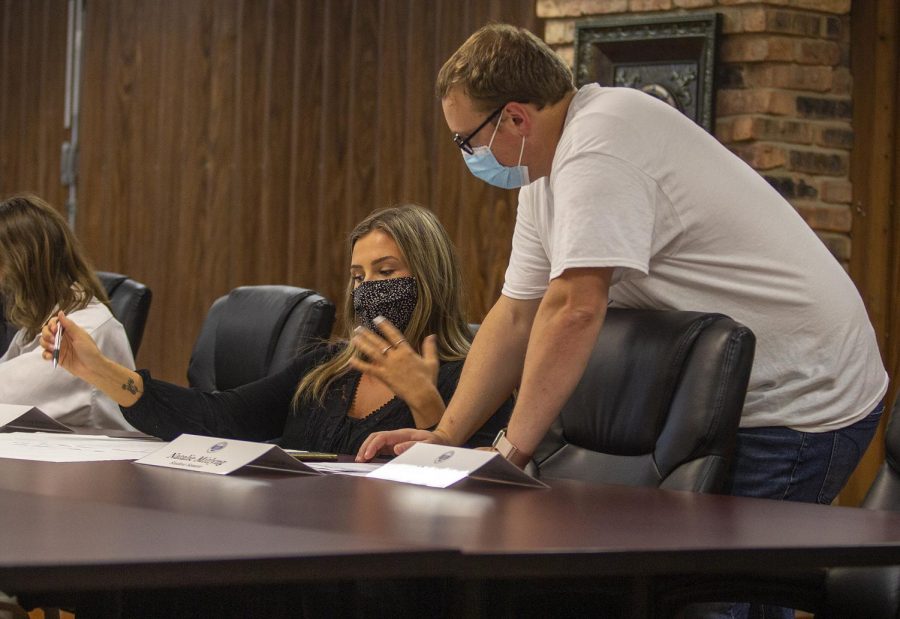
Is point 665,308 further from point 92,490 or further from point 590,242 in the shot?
point 92,490

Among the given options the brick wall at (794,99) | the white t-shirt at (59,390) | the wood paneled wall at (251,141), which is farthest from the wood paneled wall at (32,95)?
the brick wall at (794,99)

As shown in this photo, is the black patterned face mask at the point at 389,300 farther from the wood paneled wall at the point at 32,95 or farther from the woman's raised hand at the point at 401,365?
the wood paneled wall at the point at 32,95

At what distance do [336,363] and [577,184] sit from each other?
0.79 m

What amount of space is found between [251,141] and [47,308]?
88.3 inches

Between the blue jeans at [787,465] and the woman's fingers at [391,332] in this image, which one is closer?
the blue jeans at [787,465]

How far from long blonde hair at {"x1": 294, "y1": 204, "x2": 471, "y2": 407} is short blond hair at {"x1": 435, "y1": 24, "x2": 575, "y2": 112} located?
1.45 ft

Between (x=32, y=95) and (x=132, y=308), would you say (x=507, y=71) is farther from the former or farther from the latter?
(x=32, y=95)

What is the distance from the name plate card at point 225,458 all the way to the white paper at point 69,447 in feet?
0.38

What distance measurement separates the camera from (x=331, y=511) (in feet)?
3.96

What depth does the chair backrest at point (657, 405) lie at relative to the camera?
168 cm

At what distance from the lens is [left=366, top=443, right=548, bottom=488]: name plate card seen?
148 centimetres

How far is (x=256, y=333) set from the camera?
305cm

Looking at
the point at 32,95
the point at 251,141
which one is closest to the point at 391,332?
the point at 251,141

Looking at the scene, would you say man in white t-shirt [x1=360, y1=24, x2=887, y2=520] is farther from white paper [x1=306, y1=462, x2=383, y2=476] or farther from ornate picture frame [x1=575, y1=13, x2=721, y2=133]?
ornate picture frame [x1=575, y1=13, x2=721, y2=133]
